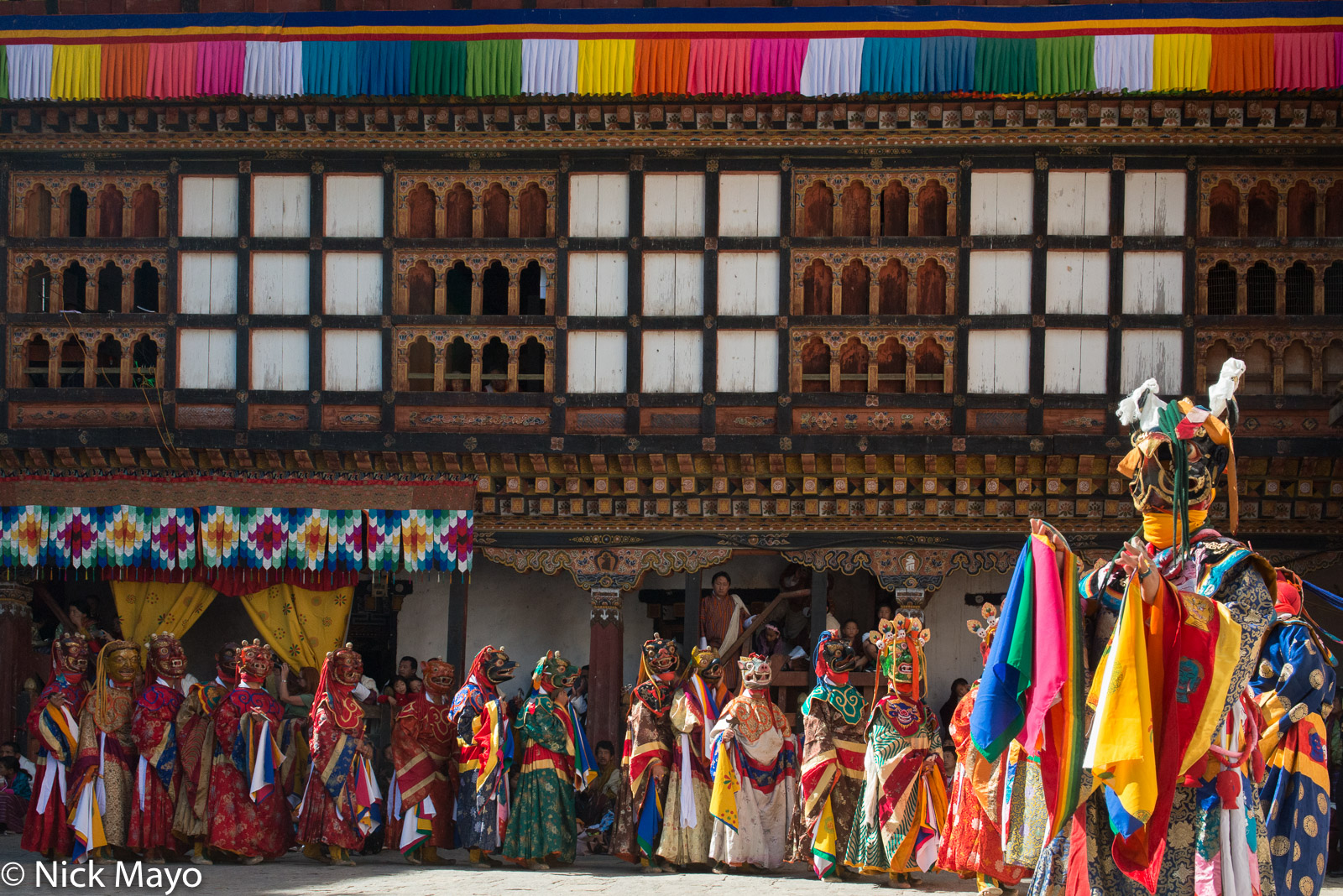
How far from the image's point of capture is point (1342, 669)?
49.6ft

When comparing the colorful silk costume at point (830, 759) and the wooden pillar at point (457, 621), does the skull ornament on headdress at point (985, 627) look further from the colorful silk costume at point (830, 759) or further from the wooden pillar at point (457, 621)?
the wooden pillar at point (457, 621)

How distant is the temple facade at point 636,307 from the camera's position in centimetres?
1330

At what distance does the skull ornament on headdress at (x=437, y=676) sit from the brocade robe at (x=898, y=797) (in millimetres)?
3213

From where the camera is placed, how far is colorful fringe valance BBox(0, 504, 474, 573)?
13688mm

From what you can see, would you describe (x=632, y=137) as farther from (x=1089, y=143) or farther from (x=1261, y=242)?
(x=1261, y=242)

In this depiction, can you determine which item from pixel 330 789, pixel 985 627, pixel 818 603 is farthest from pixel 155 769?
pixel 985 627

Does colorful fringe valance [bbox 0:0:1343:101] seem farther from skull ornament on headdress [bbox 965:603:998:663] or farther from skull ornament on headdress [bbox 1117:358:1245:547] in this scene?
skull ornament on headdress [bbox 1117:358:1245:547]

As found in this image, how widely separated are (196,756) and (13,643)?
3.92 meters

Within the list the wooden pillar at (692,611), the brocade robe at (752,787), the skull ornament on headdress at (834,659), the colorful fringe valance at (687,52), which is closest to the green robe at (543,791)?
the brocade robe at (752,787)

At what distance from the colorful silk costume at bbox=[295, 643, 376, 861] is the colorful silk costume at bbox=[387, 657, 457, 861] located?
0.22 metres

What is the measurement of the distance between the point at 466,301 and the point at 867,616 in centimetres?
517

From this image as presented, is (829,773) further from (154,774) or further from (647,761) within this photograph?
(154,774)

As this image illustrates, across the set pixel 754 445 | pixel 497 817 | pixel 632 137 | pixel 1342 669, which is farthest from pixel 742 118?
pixel 1342 669

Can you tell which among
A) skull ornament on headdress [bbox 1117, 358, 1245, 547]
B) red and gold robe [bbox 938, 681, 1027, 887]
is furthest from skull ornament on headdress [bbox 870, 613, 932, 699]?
skull ornament on headdress [bbox 1117, 358, 1245, 547]
